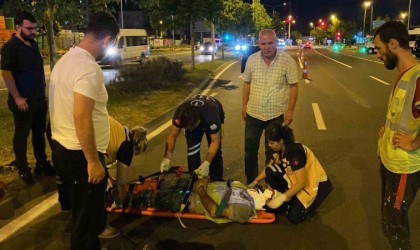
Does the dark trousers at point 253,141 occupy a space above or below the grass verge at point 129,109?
above

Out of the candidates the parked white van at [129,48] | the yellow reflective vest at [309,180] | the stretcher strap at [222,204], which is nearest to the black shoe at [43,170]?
the stretcher strap at [222,204]

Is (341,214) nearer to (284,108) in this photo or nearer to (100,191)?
(284,108)

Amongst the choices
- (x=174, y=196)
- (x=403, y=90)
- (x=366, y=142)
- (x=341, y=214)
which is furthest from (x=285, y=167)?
(x=366, y=142)

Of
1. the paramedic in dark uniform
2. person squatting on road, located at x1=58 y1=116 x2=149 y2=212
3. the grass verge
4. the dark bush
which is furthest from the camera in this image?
the dark bush

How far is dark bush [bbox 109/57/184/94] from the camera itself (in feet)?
42.1

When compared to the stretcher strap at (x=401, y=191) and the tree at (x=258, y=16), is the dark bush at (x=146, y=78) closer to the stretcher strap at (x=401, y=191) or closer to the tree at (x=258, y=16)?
the stretcher strap at (x=401, y=191)

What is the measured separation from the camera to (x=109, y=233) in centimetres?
392

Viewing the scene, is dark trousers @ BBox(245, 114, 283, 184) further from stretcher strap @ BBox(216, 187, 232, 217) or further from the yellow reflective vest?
stretcher strap @ BBox(216, 187, 232, 217)

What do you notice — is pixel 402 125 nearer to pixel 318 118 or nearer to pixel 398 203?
pixel 398 203

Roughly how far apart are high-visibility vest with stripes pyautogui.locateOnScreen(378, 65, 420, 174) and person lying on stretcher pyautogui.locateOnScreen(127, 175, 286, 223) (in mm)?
1589

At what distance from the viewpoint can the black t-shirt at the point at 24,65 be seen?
4887 millimetres

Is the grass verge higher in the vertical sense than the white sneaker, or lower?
higher

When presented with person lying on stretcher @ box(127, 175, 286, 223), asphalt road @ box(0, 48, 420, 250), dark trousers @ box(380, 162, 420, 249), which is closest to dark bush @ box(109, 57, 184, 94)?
asphalt road @ box(0, 48, 420, 250)

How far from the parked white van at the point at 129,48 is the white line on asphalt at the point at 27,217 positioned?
18.9m
